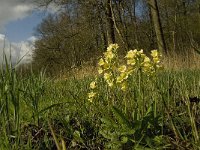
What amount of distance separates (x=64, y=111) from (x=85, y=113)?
42 centimetres

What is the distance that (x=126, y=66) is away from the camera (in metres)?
2.52

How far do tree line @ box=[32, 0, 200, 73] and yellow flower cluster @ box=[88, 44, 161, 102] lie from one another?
1.23 m

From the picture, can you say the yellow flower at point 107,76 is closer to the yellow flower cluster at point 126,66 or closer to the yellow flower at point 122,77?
the yellow flower cluster at point 126,66

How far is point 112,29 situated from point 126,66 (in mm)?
17566

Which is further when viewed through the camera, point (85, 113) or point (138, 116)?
point (85, 113)

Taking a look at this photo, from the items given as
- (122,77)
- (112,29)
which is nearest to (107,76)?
(122,77)

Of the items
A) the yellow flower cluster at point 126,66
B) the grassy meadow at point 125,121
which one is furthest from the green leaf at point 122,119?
the yellow flower cluster at point 126,66

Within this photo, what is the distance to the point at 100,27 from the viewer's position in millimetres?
23078

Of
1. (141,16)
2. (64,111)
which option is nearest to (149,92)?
(64,111)

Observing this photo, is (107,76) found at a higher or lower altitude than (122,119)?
higher

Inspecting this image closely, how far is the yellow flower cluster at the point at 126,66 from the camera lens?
2.28 m

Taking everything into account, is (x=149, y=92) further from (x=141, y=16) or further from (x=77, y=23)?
(x=141, y=16)

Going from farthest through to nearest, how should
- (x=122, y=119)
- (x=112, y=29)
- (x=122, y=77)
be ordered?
1. (x=112, y=29)
2. (x=122, y=77)
3. (x=122, y=119)

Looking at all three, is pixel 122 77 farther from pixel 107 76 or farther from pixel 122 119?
pixel 122 119
